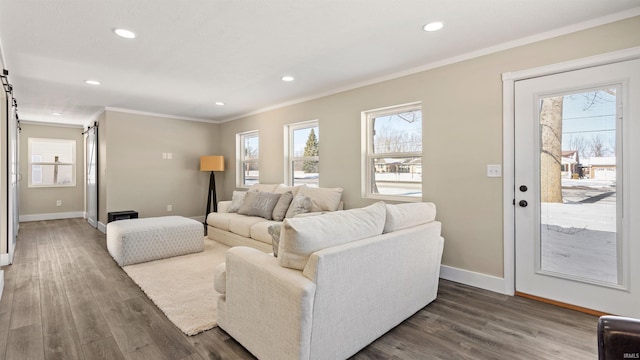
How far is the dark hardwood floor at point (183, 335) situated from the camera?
1.92 metres

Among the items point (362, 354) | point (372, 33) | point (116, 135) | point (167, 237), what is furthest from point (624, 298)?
point (116, 135)

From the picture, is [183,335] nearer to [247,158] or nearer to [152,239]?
[152,239]

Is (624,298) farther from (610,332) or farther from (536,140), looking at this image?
(610,332)

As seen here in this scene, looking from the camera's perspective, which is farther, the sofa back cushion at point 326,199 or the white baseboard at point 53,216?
the white baseboard at point 53,216

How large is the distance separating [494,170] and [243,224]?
2.99 m

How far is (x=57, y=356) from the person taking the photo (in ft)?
6.15

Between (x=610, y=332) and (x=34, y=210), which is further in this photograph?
(x=34, y=210)

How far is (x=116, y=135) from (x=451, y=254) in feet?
18.7

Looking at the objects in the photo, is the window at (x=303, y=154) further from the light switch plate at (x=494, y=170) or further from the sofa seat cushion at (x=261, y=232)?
the light switch plate at (x=494, y=170)

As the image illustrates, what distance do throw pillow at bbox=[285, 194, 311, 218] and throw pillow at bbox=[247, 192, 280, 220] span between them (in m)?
0.33

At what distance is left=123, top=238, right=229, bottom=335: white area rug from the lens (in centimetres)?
232

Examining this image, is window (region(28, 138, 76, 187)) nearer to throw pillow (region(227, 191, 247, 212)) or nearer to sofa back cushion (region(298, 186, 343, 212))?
throw pillow (region(227, 191, 247, 212))

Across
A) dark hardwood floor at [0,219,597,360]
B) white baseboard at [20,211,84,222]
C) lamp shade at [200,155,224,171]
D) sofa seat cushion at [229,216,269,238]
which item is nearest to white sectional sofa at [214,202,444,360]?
dark hardwood floor at [0,219,597,360]

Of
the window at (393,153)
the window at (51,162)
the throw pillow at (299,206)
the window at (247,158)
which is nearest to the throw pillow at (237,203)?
the window at (247,158)
